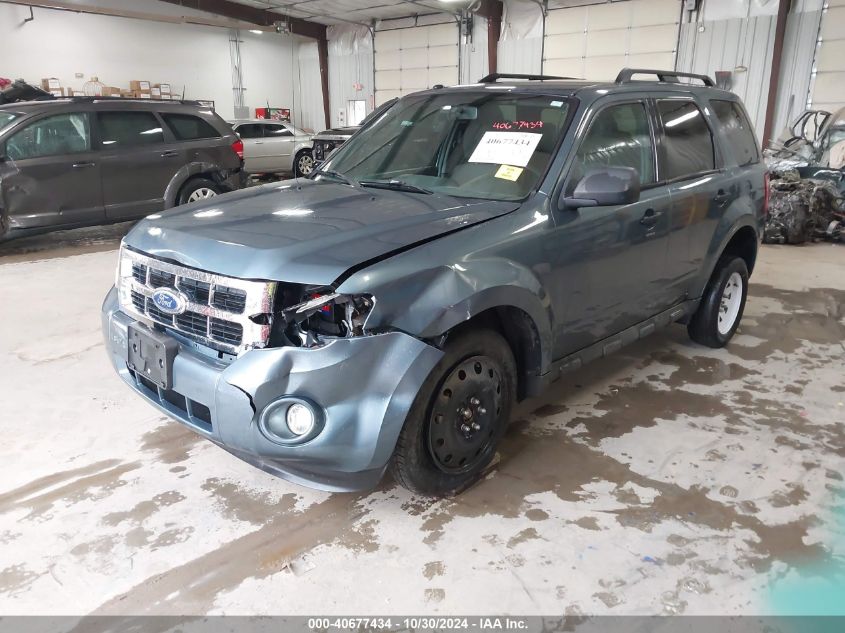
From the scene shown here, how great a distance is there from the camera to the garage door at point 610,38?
43.0 feet

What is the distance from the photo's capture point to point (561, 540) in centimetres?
240

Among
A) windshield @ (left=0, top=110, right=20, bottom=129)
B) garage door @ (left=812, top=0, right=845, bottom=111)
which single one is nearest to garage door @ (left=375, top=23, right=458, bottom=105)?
garage door @ (left=812, top=0, right=845, bottom=111)

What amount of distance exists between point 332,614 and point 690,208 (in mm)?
2808

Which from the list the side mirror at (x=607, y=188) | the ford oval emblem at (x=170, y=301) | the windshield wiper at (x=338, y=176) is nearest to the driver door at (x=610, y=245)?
the side mirror at (x=607, y=188)

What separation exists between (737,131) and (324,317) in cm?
336

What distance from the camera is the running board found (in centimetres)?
283

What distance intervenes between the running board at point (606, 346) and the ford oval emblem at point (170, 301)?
4.82 ft

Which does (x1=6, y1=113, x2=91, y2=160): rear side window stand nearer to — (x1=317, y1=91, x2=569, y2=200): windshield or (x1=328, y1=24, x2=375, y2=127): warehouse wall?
(x1=317, y1=91, x2=569, y2=200): windshield

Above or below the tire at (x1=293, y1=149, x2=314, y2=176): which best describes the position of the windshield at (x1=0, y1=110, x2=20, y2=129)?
above

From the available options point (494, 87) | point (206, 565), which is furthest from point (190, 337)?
point (494, 87)

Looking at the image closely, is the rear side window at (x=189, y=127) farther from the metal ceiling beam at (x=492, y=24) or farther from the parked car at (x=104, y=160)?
the metal ceiling beam at (x=492, y=24)

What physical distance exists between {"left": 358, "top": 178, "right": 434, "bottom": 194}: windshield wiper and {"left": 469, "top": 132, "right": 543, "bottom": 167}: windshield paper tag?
0.31 meters

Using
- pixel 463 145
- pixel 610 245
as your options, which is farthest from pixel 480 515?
pixel 463 145

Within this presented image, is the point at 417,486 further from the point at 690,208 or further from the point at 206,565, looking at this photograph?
Result: the point at 690,208
